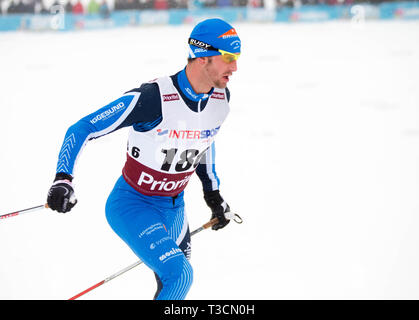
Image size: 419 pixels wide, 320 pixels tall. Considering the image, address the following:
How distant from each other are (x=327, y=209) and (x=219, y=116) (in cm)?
239

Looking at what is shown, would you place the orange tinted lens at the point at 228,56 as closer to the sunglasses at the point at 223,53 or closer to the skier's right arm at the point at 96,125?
the sunglasses at the point at 223,53

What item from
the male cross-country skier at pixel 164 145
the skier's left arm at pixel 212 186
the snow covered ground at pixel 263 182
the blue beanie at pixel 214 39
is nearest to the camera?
the male cross-country skier at pixel 164 145

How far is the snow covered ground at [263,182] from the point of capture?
3.79m

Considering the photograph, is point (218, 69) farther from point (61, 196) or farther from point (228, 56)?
point (61, 196)

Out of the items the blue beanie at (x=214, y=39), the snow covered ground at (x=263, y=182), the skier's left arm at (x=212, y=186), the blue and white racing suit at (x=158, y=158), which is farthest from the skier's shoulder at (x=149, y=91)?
the snow covered ground at (x=263, y=182)

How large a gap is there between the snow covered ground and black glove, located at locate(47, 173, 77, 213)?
143 cm

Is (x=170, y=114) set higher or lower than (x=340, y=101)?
higher

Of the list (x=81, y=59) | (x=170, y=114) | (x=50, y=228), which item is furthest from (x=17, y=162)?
(x=81, y=59)

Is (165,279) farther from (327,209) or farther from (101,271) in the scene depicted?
(327,209)

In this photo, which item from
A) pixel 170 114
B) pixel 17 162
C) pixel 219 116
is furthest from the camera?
pixel 17 162

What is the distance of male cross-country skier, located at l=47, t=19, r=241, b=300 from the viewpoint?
2.48 metres

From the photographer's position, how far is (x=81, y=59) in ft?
40.9

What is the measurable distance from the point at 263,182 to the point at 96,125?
332 cm
